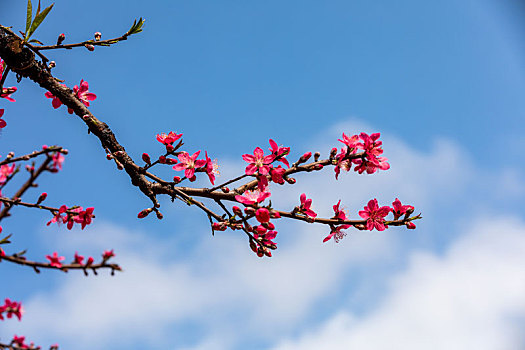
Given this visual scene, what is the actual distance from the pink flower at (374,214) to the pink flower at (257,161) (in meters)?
0.73

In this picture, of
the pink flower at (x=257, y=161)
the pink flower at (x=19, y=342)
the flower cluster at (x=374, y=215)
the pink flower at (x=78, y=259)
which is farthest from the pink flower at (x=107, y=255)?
the flower cluster at (x=374, y=215)

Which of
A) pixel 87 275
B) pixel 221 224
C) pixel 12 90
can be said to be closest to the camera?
pixel 87 275

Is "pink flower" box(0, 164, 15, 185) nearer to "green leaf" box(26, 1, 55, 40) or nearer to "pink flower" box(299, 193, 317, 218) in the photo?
"green leaf" box(26, 1, 55, 40)

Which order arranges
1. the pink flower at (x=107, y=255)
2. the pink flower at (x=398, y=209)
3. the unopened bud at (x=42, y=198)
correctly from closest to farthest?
the pink flower at (x=107, y=255) → the unopened bud at (x=42, y=198) → the pink flower at (x=398, y=209)

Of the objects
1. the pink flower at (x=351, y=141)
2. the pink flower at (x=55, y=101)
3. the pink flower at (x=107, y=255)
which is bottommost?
the pink flower at (x=107, y=255)

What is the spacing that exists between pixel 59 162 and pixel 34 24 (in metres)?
1.74

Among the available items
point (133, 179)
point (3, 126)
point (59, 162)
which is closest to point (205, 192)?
point (133, 179)

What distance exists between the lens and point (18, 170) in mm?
2010

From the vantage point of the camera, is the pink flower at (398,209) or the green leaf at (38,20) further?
the green leaf at (38,20)

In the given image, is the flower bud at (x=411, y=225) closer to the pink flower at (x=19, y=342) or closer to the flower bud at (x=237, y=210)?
the flower bud at (x=237, y=210)

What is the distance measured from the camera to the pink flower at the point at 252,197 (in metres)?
2.87

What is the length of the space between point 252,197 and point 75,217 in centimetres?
119

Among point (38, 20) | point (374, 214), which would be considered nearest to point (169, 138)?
point (38, 20)

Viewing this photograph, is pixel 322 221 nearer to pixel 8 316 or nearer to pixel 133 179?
pixel 133 179
